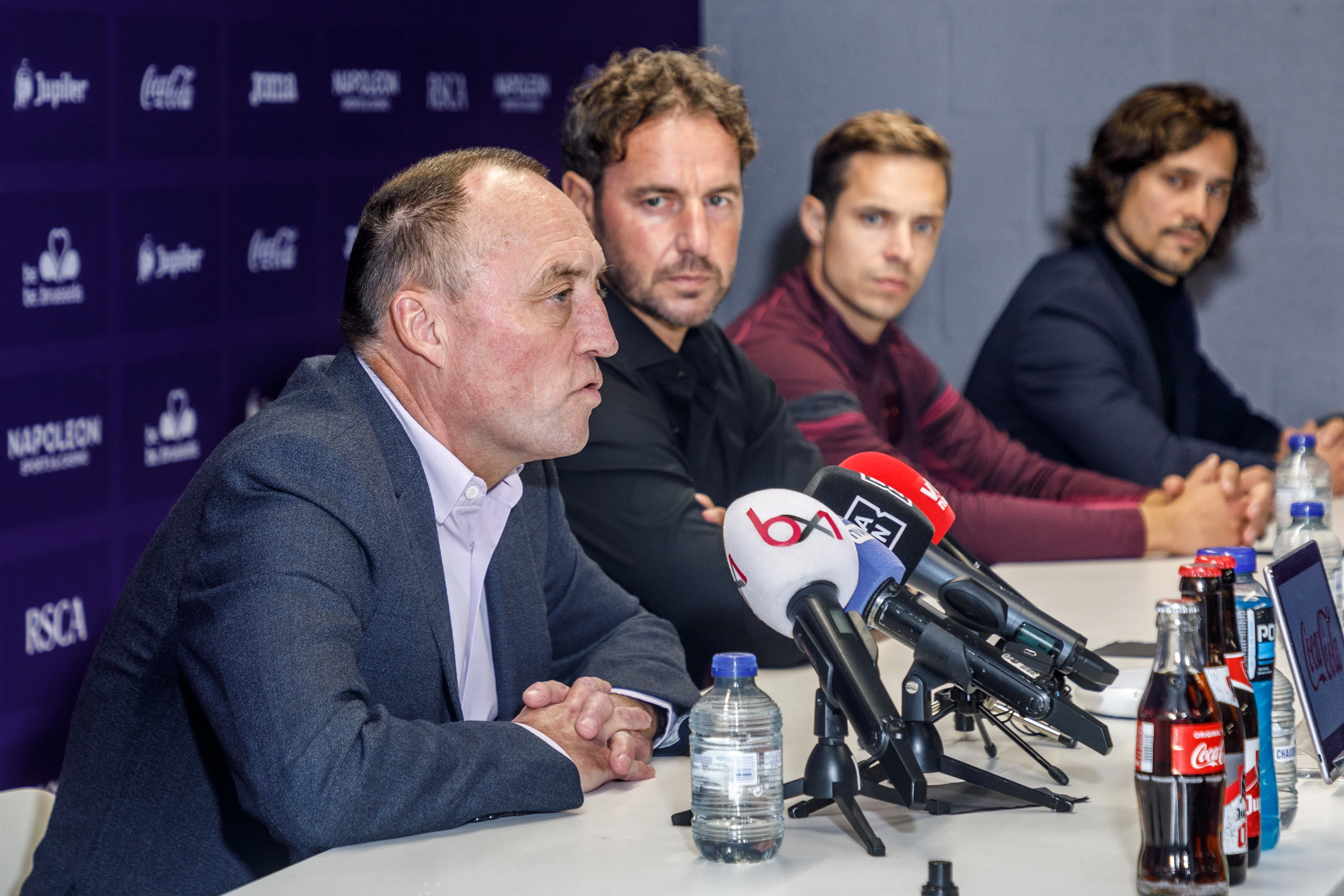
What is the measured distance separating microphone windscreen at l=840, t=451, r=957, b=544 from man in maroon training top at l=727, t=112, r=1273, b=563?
3.66 ft

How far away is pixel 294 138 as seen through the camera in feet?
8.83

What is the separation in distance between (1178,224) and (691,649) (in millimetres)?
1980

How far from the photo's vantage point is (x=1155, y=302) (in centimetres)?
342

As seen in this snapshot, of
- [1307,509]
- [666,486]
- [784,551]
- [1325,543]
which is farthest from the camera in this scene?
[666,486]

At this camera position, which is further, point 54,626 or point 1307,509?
point 54,626

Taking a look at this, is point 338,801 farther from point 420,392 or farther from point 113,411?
point 113,411

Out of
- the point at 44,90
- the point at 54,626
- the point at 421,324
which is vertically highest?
the point at 44,90

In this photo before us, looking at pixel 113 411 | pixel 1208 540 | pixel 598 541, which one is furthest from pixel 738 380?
pixel 113 411

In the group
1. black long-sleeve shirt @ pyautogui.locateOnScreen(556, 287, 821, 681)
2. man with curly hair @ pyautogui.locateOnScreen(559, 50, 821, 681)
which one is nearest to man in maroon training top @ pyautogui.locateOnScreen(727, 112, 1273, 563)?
man with curly hair @ pyautogui.locateOnScreen(559, 50, 821, 681)

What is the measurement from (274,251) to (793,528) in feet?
5.92

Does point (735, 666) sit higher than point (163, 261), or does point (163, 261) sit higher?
point (163, 261)

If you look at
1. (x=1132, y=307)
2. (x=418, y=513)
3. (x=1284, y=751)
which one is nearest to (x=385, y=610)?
(x=418, y=513)

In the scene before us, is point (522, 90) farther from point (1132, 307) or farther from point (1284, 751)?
point (1284, 751)

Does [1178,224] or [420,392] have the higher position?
[1178,224]
